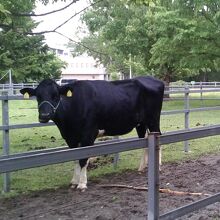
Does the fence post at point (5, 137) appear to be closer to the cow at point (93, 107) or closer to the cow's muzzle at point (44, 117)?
the cow at point (93, 107)

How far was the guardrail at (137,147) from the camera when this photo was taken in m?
3.11

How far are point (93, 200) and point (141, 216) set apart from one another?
1.01 meters

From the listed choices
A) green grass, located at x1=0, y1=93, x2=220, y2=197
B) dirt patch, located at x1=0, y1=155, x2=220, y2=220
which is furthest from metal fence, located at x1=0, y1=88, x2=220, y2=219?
green grass, located at x1=0, y1=93, x2=220, y2=197

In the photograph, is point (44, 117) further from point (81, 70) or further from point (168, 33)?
point (81, 70)

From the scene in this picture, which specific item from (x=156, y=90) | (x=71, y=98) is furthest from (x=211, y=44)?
(x=71, y=98)

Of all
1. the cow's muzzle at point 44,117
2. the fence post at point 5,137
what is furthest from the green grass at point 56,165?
the cow's muzzle at point 44,117

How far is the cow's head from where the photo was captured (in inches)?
279

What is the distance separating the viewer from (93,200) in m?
6.55

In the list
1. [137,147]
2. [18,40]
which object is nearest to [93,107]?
[137,147]

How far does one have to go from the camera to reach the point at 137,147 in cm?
405

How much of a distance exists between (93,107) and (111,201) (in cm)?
183

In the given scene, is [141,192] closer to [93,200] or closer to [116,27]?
[93,200]

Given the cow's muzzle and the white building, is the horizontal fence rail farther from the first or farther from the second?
the white building

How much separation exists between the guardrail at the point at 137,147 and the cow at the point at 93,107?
8.13 ft
